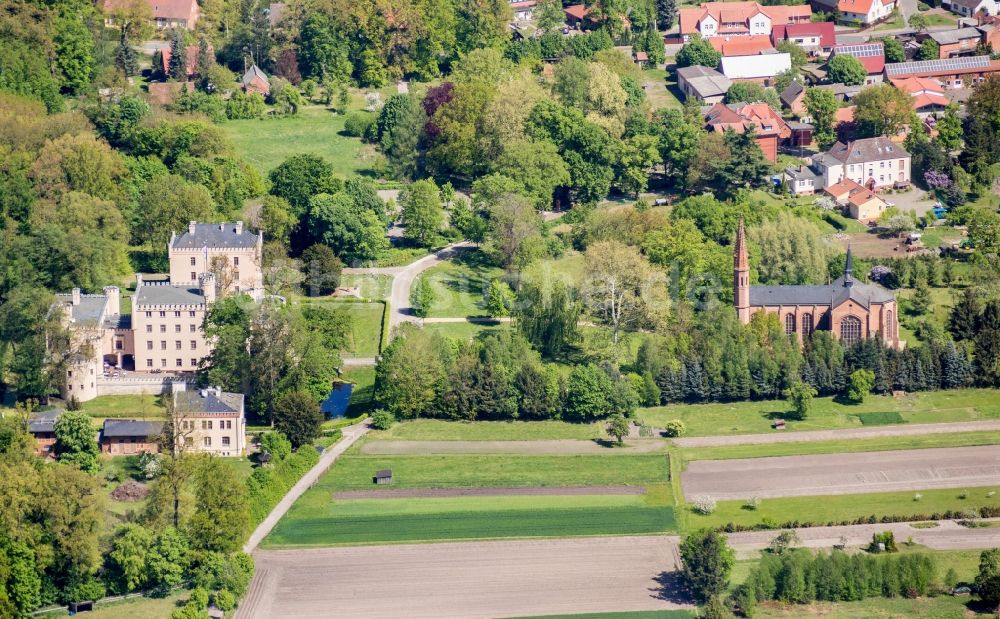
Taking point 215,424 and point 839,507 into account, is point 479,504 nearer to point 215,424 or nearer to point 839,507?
point 215,424

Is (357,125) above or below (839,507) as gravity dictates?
above

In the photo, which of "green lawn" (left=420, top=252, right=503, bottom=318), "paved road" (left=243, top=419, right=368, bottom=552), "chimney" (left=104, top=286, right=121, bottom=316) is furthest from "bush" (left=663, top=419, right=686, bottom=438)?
"chimney" (left=104, top=286, right=121, bottom=316)

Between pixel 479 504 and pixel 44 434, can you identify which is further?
pixel 44 434

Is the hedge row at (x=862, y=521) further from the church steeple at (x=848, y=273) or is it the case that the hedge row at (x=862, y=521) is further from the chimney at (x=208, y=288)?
the chimney at (x=208, y=288)

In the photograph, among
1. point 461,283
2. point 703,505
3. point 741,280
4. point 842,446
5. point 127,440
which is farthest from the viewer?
point 461,283

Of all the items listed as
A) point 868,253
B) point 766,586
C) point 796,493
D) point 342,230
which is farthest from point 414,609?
point 868,253

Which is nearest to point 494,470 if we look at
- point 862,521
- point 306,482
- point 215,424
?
point 306,482

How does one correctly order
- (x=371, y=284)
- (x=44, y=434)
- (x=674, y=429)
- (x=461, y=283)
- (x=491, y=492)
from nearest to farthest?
(x=491, y=492) < (x=44, y=434) < (x=674, y=429) < (x=371, y=284) < (x=461, y=283)
